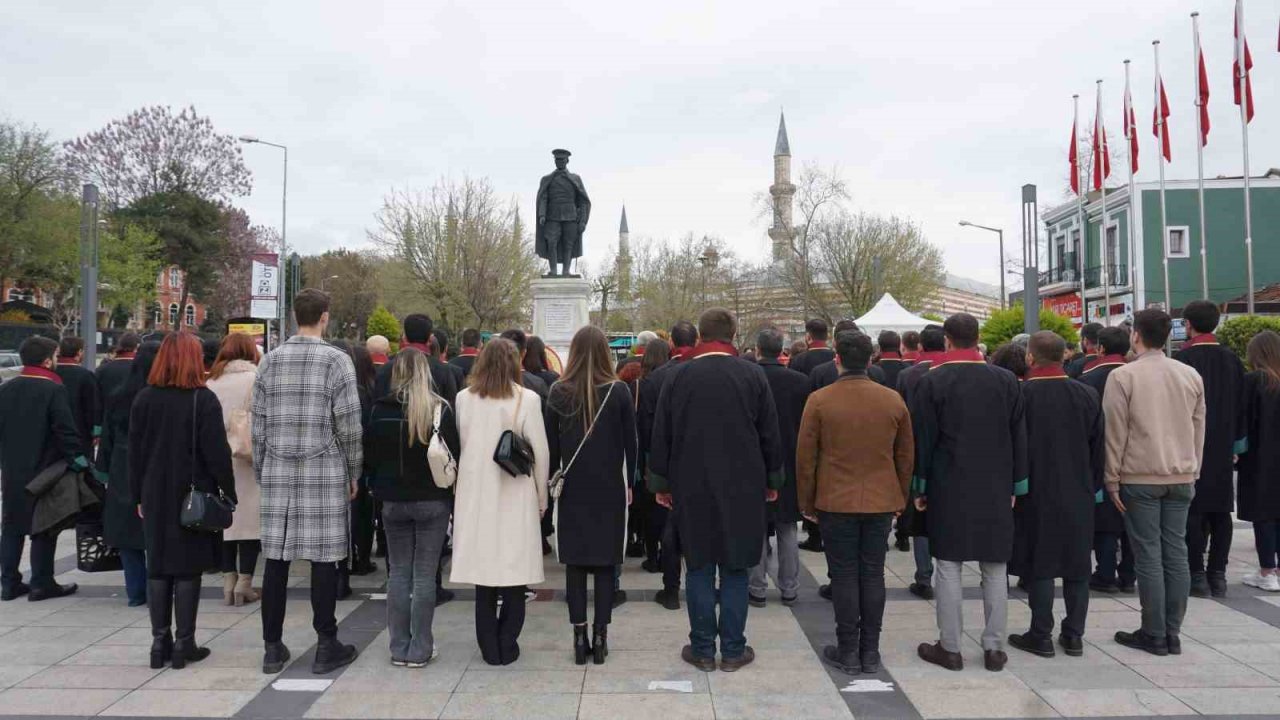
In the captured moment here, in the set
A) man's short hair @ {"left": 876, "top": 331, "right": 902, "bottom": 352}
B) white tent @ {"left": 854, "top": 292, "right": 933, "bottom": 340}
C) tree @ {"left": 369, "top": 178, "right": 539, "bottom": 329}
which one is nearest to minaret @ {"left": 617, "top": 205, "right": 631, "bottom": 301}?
tree @ {"left": 369, "top": 178, "right": 539, "bottom": 329}

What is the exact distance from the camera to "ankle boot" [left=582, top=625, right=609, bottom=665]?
4789mm

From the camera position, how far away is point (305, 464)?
180 inches

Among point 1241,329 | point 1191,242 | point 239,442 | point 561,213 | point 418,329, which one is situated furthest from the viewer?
point 1191,242

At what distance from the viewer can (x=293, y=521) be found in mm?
4551

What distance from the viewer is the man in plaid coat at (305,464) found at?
4555mm

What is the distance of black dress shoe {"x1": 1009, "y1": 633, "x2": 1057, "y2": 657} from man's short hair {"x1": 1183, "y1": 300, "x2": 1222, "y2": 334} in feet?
8.73

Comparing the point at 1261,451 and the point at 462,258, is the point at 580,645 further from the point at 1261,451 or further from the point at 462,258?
the point at 462,258

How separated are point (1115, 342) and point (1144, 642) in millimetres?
2041

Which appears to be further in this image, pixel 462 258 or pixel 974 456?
pixel 462 258

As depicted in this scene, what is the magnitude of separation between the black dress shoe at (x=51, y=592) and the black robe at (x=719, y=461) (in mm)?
4992

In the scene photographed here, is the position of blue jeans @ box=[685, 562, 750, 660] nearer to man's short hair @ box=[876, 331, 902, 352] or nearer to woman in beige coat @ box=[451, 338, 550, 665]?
woman in beige coat @ box=[451, 338, 550, 665]

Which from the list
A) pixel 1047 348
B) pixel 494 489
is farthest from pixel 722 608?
pixel 1047 348

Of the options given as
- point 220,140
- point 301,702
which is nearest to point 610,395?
point 301,702

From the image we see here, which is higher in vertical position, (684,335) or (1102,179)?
(1102,179)
